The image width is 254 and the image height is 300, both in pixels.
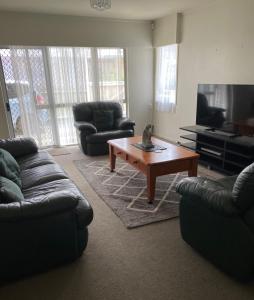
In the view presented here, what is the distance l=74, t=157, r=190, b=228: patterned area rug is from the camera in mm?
2674

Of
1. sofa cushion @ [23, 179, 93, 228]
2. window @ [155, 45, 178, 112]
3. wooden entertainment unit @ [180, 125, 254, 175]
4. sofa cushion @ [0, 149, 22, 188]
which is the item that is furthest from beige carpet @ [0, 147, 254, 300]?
window @ [155, 45, 178, 112]

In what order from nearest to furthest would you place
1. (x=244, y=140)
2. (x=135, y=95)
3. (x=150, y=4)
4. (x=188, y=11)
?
(x=244, y=140) < (x=150, y=4) < (x=188, y=11) < (x=135, y=95)

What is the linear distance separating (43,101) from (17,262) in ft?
12.6

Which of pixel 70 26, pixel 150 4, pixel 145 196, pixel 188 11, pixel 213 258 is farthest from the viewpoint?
pixel 70 26

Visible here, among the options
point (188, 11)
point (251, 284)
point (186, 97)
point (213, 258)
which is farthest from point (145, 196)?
point (188, 11)

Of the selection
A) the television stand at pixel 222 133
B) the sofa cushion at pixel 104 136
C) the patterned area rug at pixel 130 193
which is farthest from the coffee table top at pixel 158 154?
the sofa cushion at pixel 104 136

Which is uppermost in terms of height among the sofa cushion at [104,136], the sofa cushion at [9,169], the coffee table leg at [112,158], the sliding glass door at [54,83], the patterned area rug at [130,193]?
the sliding glass door at [54,83]

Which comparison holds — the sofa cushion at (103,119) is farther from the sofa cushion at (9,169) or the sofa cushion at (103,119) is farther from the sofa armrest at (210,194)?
the sofa armrest at (210,194)

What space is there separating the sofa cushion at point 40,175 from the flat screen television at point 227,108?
7.92ft

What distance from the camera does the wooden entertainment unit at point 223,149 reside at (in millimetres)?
3303

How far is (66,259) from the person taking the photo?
1971 mm

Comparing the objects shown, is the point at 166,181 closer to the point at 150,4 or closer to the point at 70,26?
the point at 150,4

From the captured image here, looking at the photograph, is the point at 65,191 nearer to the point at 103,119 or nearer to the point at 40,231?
the point at 40,231

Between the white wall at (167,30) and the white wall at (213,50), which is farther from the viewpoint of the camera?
the white wall at (167,30)
